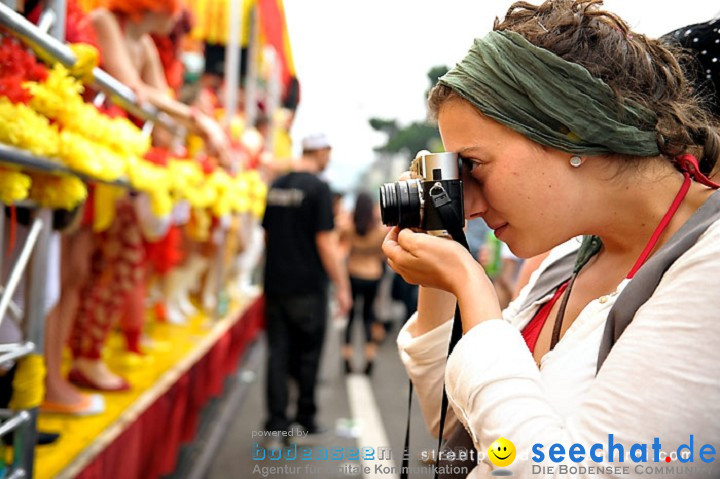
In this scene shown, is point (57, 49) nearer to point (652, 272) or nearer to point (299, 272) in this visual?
point (652, 272)

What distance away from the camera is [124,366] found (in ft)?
10.9

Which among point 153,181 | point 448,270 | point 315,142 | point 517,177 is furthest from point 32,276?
point 315,142

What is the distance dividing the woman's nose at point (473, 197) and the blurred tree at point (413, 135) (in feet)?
0.50

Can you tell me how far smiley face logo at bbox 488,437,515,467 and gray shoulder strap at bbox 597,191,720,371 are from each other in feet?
0.60

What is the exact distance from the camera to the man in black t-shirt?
401cm

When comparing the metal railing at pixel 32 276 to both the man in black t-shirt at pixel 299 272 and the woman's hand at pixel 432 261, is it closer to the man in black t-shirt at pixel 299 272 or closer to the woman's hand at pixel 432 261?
the woman's hand at pixel 432 261

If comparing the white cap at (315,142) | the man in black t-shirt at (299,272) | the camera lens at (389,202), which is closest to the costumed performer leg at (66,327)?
the man in black t-shirt at (299,272)

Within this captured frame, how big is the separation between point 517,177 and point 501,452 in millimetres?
388

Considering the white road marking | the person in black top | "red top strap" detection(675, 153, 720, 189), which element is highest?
the person in black top

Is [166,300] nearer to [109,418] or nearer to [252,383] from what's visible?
[252,383]

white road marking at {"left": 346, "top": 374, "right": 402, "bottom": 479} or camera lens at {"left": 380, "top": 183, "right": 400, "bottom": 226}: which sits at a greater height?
camera lens at {"left": 380, "top": 183, "right": 400, "bottom": 226}

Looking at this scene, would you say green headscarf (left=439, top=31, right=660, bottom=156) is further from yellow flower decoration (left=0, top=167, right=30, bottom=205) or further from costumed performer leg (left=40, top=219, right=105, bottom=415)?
costumed performer leg (left=40, top=219, right=105, bottom=415)

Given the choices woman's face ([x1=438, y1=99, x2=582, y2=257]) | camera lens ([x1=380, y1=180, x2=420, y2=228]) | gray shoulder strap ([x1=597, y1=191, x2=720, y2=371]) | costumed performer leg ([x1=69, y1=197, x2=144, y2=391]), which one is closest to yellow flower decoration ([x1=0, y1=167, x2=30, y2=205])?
camera lens ([x1=380, y1=180, x2=420, y2=228])

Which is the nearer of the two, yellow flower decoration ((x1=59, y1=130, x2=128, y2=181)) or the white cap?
yellow flower decoration ((x1=59, y1=130, x2=128, y2=181))
